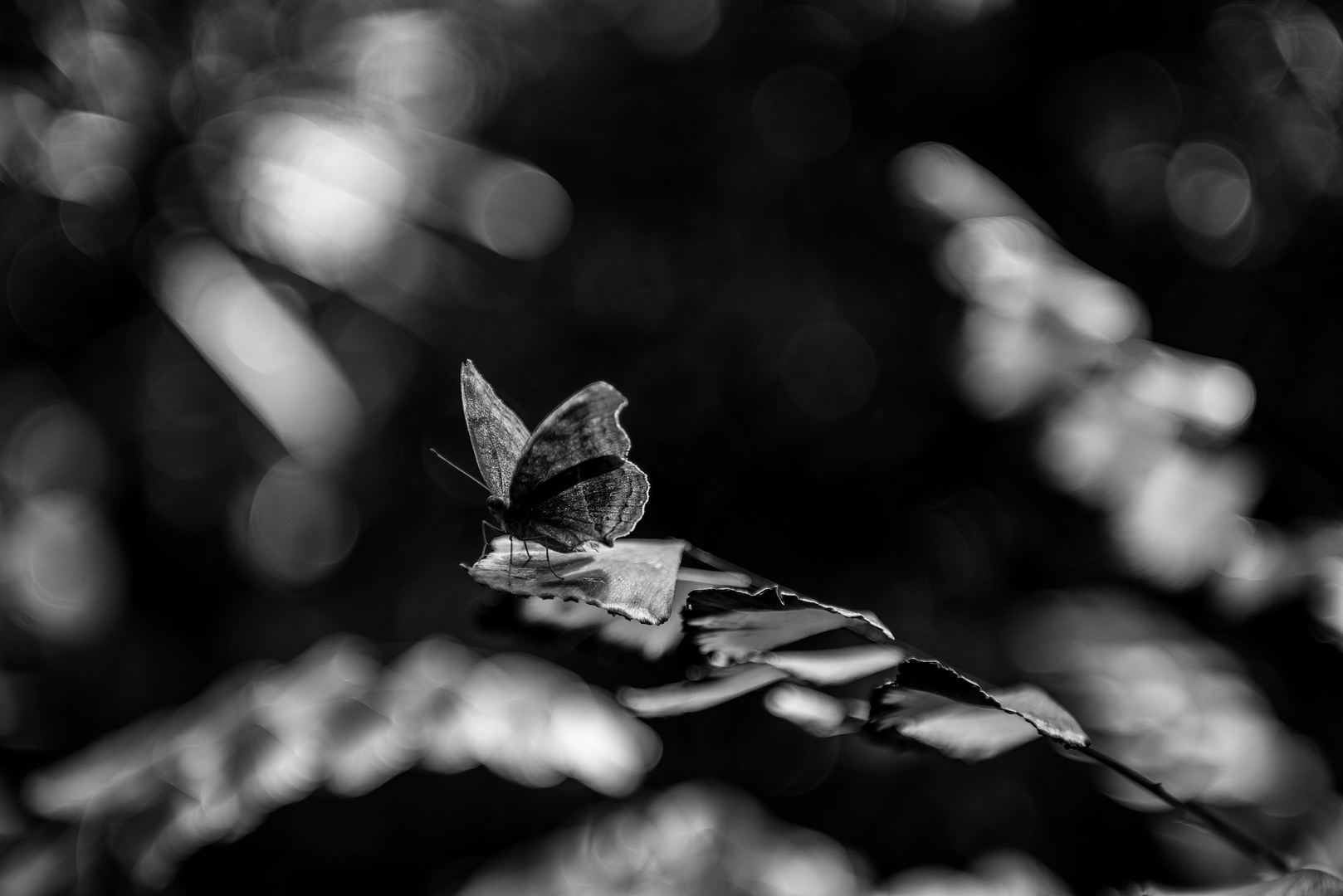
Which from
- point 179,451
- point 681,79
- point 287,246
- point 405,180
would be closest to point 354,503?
point 179,451

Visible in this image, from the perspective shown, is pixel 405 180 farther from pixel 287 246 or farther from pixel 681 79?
pixel 681 79

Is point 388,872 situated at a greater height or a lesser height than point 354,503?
lesser

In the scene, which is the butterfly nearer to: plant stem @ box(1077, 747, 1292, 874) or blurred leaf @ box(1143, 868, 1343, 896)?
plant stem @ box(1077, 747, 1292, 874)

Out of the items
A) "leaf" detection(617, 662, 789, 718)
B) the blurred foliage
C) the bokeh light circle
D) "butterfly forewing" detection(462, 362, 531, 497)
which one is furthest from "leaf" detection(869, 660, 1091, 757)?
the bokeh light circle

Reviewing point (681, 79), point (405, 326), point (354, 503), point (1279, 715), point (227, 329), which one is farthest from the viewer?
point (681, 79)

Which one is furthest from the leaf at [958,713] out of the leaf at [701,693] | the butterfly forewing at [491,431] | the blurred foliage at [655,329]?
the blurred foliage at [655,329]

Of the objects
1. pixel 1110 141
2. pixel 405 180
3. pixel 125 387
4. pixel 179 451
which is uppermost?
pixel 1110 141
